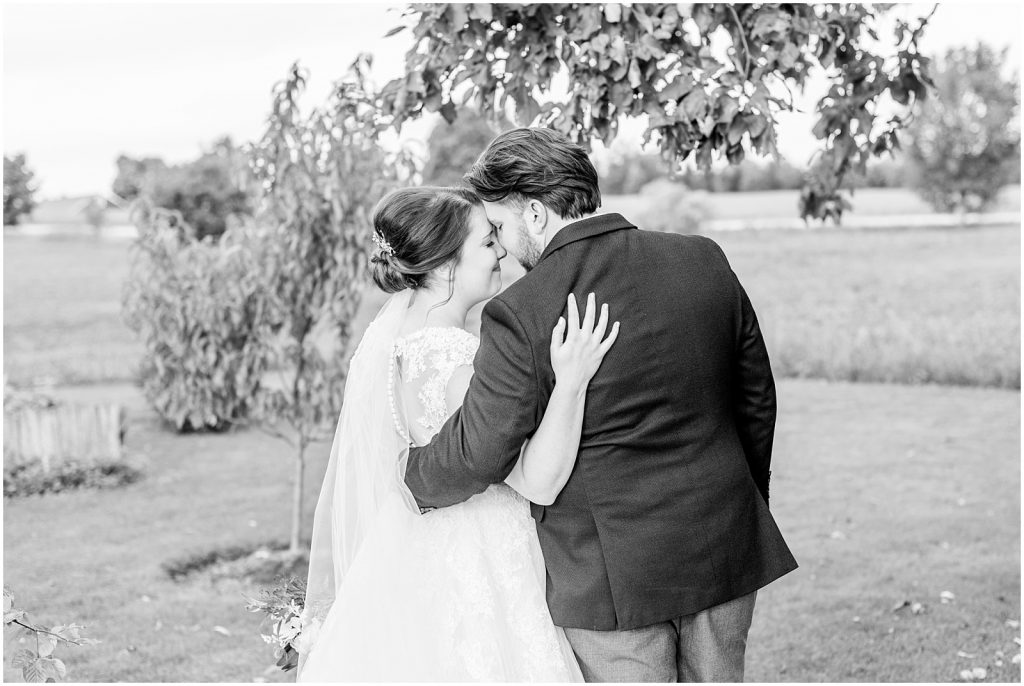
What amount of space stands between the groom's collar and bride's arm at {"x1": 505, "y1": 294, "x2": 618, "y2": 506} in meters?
0.13

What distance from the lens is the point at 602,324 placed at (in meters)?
2.17

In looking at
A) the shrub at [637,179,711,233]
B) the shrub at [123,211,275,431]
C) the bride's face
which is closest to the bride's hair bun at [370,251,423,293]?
the bride's face

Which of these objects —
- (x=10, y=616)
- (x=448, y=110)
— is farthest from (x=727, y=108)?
(x=10, y=616)

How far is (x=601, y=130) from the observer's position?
366 centimetres

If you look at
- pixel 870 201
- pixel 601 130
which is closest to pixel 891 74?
pixel 601 130

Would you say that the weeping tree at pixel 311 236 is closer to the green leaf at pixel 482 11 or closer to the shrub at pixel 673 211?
the green leaf at pixel 482 11

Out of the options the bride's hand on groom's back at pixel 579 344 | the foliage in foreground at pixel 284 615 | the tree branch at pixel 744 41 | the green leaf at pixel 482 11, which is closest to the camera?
the bride's hand on groom's back at pixel 579 344

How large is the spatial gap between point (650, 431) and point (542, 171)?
626 mm

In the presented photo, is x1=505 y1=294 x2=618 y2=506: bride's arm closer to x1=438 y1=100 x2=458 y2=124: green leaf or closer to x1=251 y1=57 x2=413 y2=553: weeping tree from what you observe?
x1=438 y1=100 x2=458 y2=124: green leaf

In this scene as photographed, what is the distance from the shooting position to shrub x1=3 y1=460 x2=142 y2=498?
855 centimetres

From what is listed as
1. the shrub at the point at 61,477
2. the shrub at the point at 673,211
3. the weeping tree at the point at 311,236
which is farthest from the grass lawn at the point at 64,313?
the shrub at the point at 673,211

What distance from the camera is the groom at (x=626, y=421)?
7.22 feet

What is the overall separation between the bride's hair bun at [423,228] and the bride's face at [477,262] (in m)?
0.02

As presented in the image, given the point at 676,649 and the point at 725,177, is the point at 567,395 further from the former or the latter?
the point at 725,177
